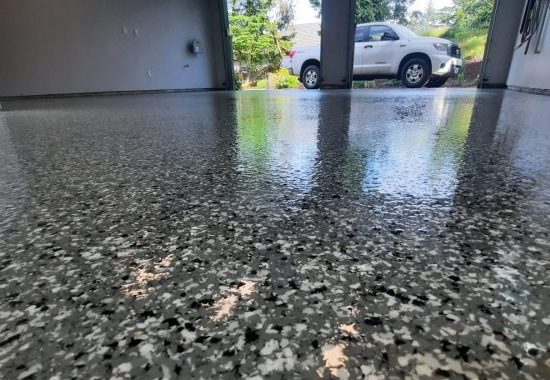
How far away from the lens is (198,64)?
772 centimetres

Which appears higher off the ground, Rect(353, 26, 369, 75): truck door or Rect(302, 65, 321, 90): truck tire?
Rect(353, 26, 369, 75): truck door

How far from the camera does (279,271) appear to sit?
40 cm

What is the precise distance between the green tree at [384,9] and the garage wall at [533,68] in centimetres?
276

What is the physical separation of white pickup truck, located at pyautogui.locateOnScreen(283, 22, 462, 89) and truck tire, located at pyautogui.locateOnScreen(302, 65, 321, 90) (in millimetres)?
381

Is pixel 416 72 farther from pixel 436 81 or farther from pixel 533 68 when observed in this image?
pixel 533 68

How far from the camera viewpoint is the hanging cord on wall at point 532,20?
4847 millimetres

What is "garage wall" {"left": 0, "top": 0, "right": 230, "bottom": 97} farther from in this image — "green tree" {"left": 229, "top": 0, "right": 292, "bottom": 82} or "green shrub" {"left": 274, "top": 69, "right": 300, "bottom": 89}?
"green tree" {"left": 229, "top": 0, "right": 292, "bottom": 82}

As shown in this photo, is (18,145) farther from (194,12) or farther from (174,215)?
(194,12)

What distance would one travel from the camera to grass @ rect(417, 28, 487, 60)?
23.4ft

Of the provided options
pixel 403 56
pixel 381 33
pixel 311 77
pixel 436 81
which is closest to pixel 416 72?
pixel 403 56

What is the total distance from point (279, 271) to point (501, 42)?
7.81 meters

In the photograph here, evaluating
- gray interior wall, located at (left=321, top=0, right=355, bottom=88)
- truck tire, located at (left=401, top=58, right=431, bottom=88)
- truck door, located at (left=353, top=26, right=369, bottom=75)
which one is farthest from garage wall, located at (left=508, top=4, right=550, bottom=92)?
gray interior wall, located at (left=321, top=0, right=355, bottom=88)

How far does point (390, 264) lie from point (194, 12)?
834 cm

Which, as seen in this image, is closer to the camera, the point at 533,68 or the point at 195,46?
the point at 533,68
